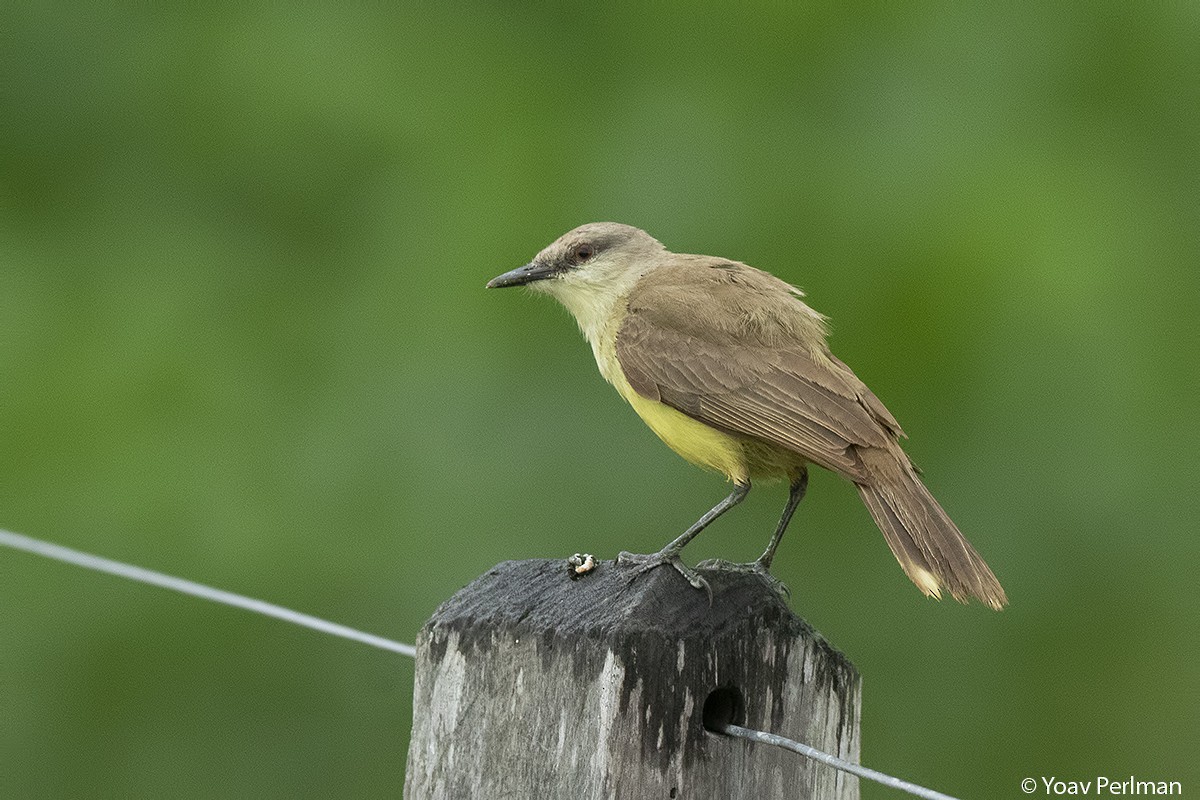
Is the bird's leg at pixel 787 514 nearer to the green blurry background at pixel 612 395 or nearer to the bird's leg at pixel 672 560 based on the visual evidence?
the bird's leg at pixel 672 560

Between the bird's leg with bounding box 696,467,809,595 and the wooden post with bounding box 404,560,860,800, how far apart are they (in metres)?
0.36

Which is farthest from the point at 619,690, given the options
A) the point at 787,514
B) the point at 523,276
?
the point at 523,276

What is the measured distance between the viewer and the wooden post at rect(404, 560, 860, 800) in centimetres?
246

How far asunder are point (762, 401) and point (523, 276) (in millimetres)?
1380

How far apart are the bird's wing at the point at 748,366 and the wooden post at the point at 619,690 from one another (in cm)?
126

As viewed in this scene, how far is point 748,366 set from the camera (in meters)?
4.14

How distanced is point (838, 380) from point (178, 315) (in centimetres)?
335

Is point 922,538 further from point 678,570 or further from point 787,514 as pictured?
point 678,570

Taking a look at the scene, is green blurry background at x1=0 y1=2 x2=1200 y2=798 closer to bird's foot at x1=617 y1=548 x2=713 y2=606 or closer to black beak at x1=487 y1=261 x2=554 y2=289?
black beak at x1=487 y1=261 x2=554 y2=289

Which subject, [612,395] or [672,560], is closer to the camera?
[672,560]

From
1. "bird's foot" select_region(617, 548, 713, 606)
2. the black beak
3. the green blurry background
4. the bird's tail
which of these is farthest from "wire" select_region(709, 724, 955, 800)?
the green blurry background

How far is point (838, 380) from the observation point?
408cm

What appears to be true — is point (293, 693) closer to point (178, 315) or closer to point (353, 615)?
point (353, 615)

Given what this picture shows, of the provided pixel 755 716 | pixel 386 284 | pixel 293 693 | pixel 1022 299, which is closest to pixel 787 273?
pixel 1022 299
